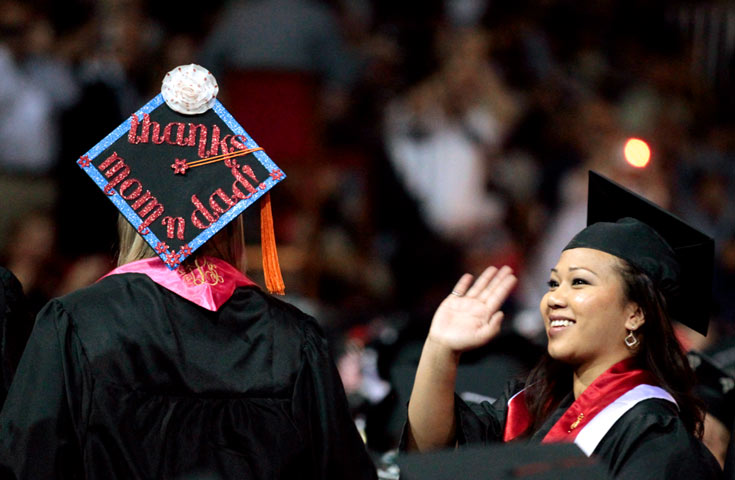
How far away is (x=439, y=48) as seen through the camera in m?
8.30

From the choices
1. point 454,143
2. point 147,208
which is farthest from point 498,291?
point 454,143

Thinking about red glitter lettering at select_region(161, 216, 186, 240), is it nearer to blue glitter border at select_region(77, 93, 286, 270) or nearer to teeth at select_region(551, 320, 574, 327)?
blue glitter border at select_region(77, 93, 286, 270)

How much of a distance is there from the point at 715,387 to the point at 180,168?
2.34m

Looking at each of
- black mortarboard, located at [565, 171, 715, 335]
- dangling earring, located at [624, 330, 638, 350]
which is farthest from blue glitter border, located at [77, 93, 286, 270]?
dangling earring, located at [624, 330, 638, 350]

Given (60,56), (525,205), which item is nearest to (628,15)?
(525,205)

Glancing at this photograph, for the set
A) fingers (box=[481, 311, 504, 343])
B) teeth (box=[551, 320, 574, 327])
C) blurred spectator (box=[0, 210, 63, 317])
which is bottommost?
blurred spectator (box=[0, 210, 63, 317])

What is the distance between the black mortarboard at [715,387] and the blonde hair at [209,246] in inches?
78.2

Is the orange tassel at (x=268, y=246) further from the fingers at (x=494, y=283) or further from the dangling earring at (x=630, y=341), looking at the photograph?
the dangling earring at (x=630, y=341)

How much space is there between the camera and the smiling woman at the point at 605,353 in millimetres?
3039

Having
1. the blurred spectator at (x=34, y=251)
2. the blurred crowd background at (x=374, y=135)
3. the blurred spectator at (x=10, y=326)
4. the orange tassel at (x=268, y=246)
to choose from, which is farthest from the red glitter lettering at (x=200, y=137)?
the blurred spectator at (x=34, y=251)

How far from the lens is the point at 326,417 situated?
9.24ft

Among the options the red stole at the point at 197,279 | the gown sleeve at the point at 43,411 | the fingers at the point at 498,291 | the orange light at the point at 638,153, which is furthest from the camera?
the orange light at the point at 638,153

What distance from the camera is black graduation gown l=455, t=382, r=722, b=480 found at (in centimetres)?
294

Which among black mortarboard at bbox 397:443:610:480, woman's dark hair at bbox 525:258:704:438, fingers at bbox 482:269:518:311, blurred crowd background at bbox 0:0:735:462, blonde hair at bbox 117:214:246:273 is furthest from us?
blurred crowd background at bbox 0:0:735:462
